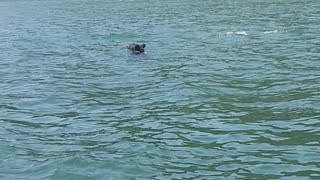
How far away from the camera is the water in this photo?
10227 millimetres

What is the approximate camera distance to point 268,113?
13.1 m

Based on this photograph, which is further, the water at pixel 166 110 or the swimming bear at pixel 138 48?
the swimming bear at pixel 138 48

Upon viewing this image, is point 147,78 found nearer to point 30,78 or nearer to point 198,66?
point 198,66

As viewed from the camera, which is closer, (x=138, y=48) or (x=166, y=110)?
(x=166, y=110)

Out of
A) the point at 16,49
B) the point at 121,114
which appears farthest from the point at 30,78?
the point at 16,49

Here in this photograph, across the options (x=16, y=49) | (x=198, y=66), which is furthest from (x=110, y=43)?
(x=198, y=66)

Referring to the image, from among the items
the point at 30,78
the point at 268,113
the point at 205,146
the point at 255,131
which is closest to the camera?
the point at 205,146

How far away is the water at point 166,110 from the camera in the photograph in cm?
1023

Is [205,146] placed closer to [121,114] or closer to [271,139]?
[271,139]

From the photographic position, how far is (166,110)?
13898 mm

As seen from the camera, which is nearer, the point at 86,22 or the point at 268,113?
the point at 268,113

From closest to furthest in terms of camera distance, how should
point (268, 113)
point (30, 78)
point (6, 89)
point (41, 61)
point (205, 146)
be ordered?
point (205, 146)
point (268, 113)
point (6, 89)
point (30, 78)
point (41, 61)

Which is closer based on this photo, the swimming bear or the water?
the water

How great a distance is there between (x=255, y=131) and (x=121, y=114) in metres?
3.32
